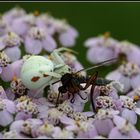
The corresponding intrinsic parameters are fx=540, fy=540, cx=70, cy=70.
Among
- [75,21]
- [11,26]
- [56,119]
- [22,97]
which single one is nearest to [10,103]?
[22,97]

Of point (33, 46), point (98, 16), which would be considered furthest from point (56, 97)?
point (98, 16)

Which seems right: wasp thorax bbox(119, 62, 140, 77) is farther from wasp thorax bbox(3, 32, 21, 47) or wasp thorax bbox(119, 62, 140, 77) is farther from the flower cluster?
wasp thorax bbox(3, 32, 21, 47)

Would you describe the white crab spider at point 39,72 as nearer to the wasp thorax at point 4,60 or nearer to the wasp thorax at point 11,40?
the wasp thorax at point 4,60

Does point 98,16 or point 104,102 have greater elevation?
point 98,16

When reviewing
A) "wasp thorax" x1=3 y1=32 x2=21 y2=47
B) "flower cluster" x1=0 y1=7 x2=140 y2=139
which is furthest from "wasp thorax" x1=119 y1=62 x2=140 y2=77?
"wasp thorax" x1=3 y1=32 x2=21 y2=47

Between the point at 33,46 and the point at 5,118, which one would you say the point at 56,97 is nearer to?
the point at 5,118

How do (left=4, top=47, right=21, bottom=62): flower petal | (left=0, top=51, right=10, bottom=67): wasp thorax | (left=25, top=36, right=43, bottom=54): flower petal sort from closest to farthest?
1. (left=0, top=51, right=10, bottom=67): wasp thorax
2. (left=4, top=47, right=21, bottom=62): flower petal
3. (left=25, top=36, right=43, bottom=54): flower petal

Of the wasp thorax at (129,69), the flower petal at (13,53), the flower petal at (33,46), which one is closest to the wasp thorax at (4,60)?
the flower petal at (13,53)
